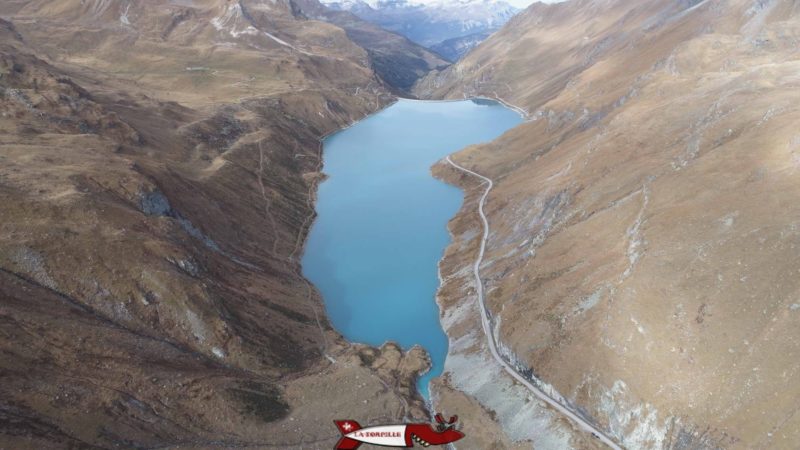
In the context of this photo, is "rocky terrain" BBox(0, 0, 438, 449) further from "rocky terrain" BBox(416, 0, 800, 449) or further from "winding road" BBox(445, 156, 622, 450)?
"rocky terrain" BBox(416, 0, 800, 449)

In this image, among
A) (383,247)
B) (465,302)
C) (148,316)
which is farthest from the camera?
(383,247)

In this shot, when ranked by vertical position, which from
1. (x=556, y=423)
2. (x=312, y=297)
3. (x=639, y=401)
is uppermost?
(x=639, y=401)

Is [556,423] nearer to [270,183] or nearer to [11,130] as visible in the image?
[270,183]

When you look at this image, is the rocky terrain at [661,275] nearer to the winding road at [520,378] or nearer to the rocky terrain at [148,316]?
the winding road at [520,378]

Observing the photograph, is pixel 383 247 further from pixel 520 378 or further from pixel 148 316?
pixel 148 316

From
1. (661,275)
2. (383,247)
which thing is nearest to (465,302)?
(383,247)

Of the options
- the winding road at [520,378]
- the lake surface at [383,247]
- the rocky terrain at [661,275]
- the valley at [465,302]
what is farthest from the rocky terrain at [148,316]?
the rocky terrain at [661,275]

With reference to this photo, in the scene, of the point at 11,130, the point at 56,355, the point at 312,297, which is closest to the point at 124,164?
the point at 11,130
